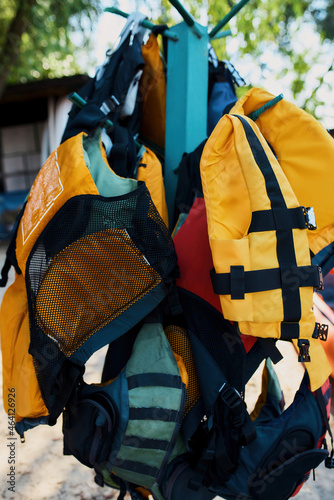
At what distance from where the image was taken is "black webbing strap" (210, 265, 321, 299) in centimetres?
92

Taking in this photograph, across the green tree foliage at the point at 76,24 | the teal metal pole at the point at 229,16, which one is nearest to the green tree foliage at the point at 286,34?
the green tree foliage at the point at 76,24

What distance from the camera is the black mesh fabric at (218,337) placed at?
108 centimetres

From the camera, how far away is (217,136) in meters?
1.02

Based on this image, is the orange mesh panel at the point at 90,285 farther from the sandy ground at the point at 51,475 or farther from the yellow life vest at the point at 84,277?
the sandy ground at the point at 51,475

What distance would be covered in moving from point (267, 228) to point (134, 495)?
3.16 feet

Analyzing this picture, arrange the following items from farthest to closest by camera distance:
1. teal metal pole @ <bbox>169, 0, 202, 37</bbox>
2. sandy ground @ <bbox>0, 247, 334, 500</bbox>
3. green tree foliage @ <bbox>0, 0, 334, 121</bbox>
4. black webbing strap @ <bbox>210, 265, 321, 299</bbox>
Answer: green tree foliage @ <bbox>0, 0, 334, 121</bbox>
sandy ground @ <bbox>0, 247, 334, 500</bbox>
teal metal pole @ <bbox>169, 0, 202, 37</bbox>
black webbing strap @ <bbox>210, 265, 321, 299</bbox>

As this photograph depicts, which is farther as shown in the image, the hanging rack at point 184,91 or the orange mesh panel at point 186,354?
the hanging rack at point 184,91

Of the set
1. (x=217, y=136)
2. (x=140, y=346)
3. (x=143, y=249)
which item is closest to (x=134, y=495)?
(x=140, y=346)

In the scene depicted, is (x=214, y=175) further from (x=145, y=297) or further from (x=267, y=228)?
(x=145, y=297)

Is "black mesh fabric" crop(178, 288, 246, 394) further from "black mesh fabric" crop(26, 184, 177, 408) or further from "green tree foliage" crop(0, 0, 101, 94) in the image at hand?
"green tree foliage" crop(0, 0, 101, 94)

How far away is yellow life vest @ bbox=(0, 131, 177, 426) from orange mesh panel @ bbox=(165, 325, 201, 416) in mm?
160

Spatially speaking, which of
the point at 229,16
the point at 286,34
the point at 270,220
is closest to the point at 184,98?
the point at 229,16

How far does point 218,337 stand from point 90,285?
0.40m

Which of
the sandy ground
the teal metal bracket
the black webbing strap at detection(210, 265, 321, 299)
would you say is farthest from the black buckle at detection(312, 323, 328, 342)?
the sandy ground
